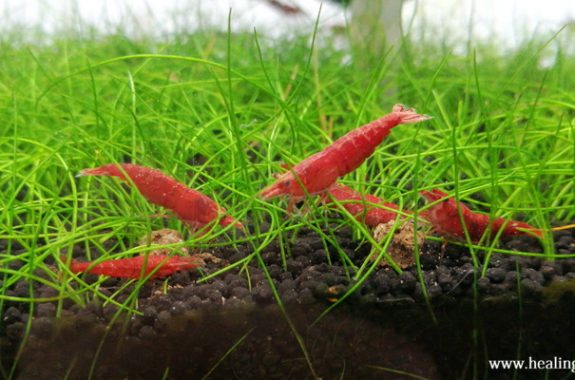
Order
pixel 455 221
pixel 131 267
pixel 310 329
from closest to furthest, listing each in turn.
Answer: pixel 310 329, pixel 131 267, pixel 455 221

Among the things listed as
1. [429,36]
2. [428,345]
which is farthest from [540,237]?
[429,36]

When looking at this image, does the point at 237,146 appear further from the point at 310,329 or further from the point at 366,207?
the point at 310,329

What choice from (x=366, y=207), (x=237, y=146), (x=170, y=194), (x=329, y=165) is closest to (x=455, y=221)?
(x=366, y=207)

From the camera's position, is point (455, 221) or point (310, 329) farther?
point (455, 221)

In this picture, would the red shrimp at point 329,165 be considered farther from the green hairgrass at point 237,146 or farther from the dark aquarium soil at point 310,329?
the dark aquarium soil at point 310,329

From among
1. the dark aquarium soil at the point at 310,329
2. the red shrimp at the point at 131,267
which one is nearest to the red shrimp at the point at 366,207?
the dark aquarium soil at the point at 310,329

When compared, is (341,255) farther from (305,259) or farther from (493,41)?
(493,41)

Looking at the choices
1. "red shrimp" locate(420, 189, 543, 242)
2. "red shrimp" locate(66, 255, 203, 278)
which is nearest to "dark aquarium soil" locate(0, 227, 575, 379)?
"red shrimp" locate(66, 255, 203, 278)
